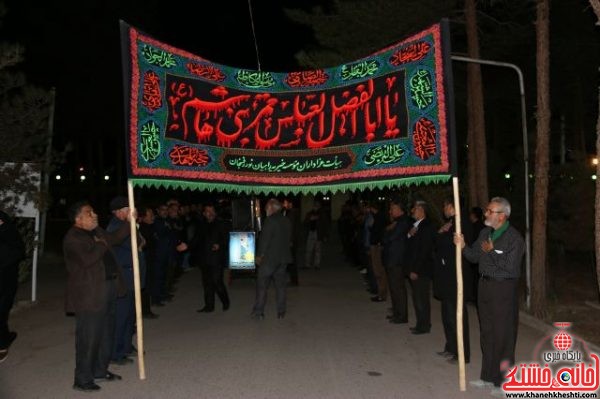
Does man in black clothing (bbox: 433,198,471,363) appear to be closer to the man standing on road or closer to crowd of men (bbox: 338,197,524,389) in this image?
crowd of men (bbox: 338,197,524,389)

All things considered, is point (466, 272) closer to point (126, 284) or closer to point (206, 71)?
point (206, 71)

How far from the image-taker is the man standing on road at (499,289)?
20.6 feet

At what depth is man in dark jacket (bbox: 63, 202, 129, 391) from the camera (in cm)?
635

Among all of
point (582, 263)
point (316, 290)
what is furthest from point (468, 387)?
point (582, 263)

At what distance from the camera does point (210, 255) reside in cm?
1102

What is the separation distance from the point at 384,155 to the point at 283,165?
1237mm

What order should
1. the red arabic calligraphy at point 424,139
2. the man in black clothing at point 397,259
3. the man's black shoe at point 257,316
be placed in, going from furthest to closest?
the man's black shoe at point 257,316 < the man in black clothing at point 397,259 < the red arabic calligraphy at point 424,139

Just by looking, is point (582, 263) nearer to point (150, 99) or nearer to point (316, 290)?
point (316, 290)

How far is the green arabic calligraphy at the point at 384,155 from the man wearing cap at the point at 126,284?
2.87m

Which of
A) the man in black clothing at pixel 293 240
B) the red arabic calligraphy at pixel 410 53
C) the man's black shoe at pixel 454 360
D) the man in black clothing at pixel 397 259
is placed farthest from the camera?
the man in black clothing at pixel 293 240

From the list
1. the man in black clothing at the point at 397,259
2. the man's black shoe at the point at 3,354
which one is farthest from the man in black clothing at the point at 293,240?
the man's black shoe at the point at 3,354

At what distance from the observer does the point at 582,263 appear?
20484 mm

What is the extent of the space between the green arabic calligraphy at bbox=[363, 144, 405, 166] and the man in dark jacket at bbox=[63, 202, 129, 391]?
9.89 feet

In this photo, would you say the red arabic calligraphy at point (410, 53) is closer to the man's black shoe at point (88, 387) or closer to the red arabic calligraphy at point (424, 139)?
the red arabic calligraphy at point (424, 139)
